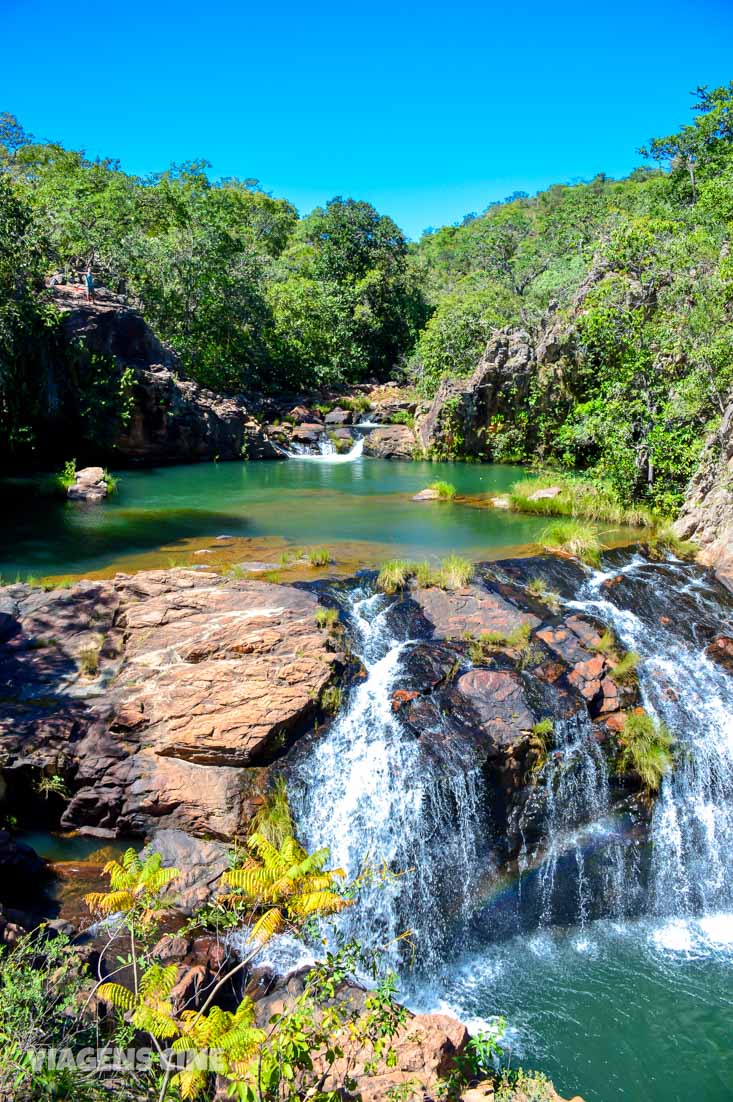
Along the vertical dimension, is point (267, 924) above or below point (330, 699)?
above

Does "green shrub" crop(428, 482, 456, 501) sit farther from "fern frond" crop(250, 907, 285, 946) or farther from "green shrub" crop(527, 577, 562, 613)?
"fern frond" crop(250, 907, 285, 946)

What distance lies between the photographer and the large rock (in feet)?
23.9

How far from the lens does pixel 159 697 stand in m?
8.01

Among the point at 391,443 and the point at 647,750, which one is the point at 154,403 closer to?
the point at 391,443

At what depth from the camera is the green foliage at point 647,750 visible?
8.05 metres

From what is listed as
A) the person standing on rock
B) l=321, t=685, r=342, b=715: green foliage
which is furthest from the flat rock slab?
the person standing on rock

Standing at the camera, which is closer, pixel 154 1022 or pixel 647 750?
pixel 154 1022

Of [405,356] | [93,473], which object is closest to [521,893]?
[93,473]

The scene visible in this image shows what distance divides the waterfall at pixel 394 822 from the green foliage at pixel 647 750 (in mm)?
2050

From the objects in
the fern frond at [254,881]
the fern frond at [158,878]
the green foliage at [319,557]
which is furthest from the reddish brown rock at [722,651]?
the fern frond at [158,878]

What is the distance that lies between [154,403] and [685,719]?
23770 millimetres

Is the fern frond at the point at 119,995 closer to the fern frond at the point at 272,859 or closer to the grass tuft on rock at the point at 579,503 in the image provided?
the fern frond at the point at 272,859

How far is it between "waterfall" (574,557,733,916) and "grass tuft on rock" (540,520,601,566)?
0.93 m

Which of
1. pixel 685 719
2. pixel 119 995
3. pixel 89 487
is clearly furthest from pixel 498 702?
pixel 89 487
